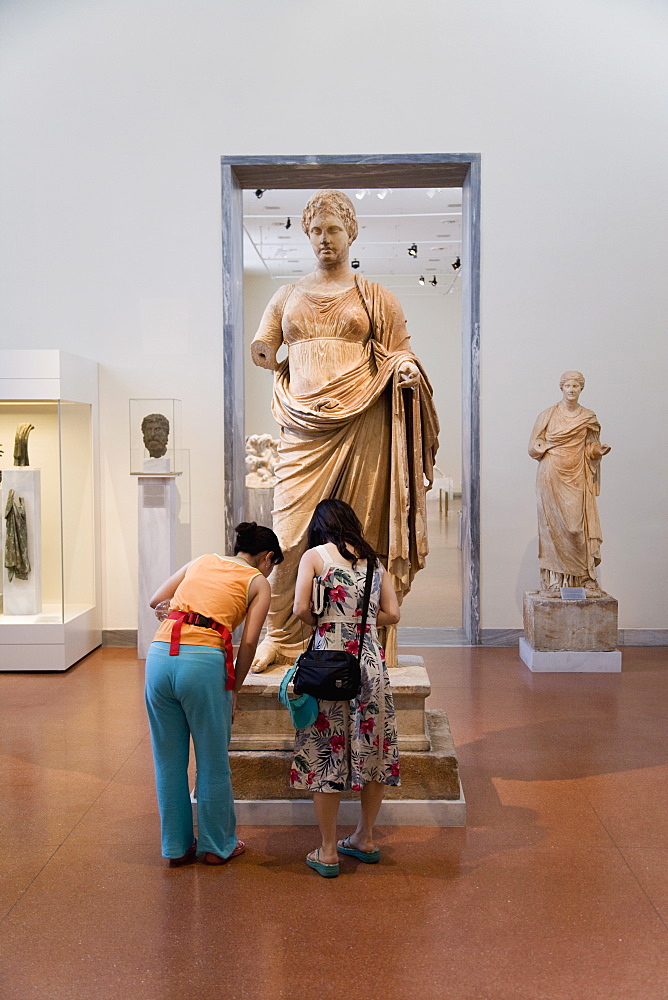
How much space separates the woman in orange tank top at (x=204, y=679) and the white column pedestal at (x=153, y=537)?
387 centimetres

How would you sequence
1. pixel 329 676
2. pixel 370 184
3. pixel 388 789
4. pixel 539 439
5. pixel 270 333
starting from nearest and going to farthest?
1. pixel 329 676
2. pixel 388 789
3. pixel 270 333
4. pixel 539 439
5. pixel 370 184

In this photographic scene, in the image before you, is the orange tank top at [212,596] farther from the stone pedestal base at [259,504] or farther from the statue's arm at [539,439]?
the stone pedestal base at [259,504]

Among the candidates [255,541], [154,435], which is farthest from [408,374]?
[154,435]

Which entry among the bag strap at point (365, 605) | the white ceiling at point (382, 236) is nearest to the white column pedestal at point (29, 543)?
the bag strap at point (365, 605)

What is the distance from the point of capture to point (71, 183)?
8.13m

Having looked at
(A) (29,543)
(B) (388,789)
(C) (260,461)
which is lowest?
(B) (388,789)

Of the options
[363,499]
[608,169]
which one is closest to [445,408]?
[608,169]

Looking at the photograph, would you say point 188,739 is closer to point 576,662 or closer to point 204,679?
point 204,679

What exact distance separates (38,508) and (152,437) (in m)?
1.06

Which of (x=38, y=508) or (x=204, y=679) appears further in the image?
(x=38, y=508)

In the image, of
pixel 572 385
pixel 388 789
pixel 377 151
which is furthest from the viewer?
pixel 377 151

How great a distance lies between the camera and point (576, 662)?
7.23 metres

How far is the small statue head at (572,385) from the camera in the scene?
741 centimetres

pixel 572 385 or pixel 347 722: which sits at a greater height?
pixel 572 385
